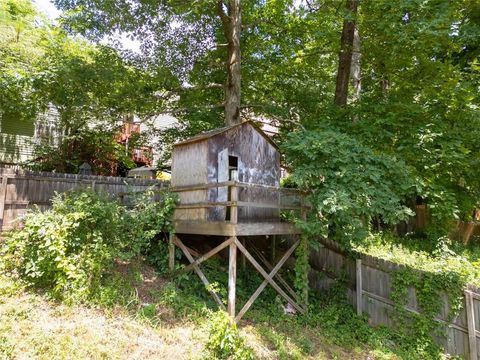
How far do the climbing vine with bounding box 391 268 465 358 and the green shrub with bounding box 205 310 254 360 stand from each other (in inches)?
138

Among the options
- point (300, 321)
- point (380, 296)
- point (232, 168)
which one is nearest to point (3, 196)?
point (232, 168)

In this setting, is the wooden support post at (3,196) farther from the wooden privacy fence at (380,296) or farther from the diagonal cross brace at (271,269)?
the wooden privacy fence at (380,296)

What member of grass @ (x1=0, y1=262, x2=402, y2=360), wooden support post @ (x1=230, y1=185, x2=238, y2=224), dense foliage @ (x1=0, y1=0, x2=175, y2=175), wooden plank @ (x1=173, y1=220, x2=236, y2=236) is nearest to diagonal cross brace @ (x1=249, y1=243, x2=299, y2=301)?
grass @ (x1=0, y1=262, x2=402, y2=360)

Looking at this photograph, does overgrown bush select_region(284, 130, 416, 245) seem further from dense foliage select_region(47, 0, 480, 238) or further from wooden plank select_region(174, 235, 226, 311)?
wooden plank select_region(174, 235, 226, 311)

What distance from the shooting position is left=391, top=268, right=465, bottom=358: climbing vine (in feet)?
20.4

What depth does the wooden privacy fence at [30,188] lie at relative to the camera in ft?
25.8

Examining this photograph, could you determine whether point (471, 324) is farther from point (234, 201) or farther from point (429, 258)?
point (234, 201)

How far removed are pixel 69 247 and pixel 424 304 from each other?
23.2 ft

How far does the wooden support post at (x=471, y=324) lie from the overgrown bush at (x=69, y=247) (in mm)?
6526

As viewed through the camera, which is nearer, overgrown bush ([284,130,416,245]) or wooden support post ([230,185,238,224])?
wooden support post ([230,185,238,224])

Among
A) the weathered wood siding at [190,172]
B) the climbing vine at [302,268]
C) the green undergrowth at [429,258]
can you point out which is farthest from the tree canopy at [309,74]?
the weathered wood siding at [190,172]

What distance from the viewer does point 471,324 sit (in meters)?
5.88

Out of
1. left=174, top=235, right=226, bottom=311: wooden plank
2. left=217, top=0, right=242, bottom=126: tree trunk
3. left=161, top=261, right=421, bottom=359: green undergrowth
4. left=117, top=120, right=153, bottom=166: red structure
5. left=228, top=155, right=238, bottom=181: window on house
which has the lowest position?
left=161, top=261, right=421, bottom=359: green undergrowth

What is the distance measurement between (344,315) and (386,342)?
3.65ft
